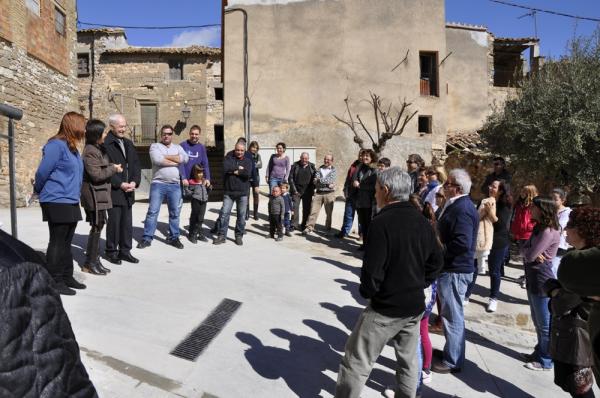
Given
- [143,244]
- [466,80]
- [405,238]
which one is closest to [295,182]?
[143,244]

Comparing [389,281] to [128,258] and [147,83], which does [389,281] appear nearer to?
[128,258]

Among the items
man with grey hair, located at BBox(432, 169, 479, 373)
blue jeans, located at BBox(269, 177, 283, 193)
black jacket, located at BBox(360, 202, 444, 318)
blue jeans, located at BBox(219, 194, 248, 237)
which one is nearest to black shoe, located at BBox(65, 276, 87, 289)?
black jacket, located at BBox(360, 202, 444, 318)

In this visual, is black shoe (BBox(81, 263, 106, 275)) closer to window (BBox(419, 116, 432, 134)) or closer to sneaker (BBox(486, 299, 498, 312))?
sneaker (BBox(486, 299, 498, 312))

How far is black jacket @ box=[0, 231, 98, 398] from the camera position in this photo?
2.62ft

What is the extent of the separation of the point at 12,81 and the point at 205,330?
42.0 ft

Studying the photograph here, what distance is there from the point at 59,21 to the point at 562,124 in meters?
16.6

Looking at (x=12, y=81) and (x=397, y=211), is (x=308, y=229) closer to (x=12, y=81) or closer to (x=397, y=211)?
(x=397, y=211)

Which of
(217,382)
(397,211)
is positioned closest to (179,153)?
(217,382)

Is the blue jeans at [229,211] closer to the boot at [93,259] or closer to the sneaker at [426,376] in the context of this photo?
the boot at [93,259]

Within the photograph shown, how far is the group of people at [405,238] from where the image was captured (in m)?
2.71

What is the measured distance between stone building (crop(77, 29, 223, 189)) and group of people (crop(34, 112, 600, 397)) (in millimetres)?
24880

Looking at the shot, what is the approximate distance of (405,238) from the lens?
2701 millimetres

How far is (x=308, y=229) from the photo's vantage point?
357 inches

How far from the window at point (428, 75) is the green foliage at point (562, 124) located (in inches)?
308
